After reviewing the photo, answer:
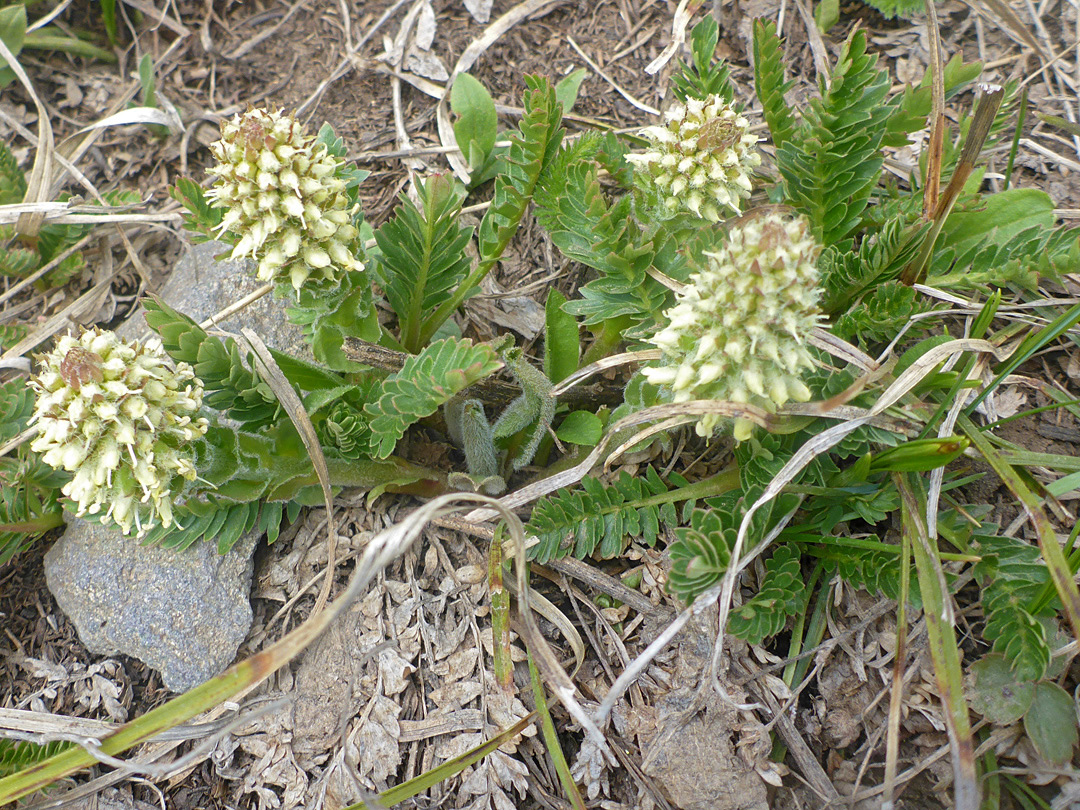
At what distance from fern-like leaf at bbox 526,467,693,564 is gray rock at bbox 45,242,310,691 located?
1.44 metres

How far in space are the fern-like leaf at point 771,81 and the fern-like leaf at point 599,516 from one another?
5.31ft

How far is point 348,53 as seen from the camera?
4500 millimetres

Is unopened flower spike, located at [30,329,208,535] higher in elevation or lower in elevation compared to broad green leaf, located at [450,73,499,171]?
lower

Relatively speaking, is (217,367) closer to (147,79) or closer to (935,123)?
(147,79)

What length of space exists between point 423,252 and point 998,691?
2811 millimetres

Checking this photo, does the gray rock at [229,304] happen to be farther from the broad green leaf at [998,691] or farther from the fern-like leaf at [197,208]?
the broad green leaf at [998,691]

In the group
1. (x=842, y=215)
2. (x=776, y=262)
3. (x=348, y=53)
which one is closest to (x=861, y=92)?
(x=842, y=215)

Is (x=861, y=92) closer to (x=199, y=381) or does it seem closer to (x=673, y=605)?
(x=673, y=605)

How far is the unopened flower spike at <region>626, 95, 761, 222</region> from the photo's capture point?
8.55 feet

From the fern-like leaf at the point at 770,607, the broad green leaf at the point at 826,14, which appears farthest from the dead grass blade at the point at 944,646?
Result: the broad green leaf at the point at 826,14

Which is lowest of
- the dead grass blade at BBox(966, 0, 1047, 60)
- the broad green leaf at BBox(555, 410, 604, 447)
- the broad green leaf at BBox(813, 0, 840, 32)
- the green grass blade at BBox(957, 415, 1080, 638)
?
the broad green leaf at BBox(555, 410, 604, 447)

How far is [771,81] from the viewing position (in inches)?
124

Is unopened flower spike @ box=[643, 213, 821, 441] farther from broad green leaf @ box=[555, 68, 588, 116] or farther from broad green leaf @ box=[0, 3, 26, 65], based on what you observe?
broad green leaf @ box=[0, 3, 26, 65]

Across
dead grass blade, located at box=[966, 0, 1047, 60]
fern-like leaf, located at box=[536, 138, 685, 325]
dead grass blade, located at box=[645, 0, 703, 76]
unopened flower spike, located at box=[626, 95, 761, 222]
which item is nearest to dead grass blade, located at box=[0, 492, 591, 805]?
fern-like leaf, located at box=[536, 138, 685, 325]
